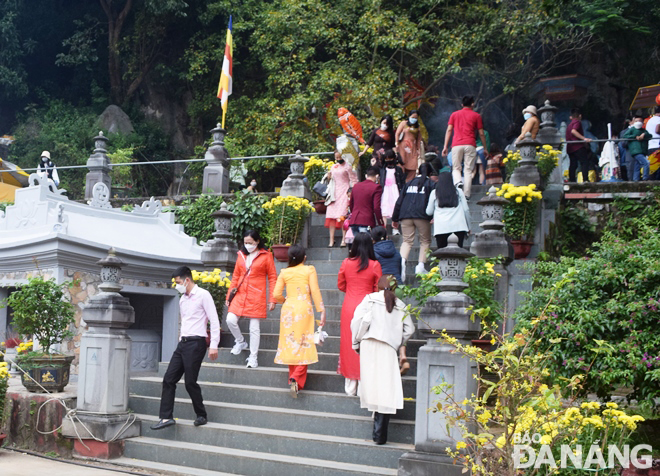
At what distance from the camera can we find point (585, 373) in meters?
5.93

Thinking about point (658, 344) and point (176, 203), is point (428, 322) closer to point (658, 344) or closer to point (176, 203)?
point (658, 344)

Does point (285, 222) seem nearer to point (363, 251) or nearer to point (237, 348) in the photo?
point (237, 348)

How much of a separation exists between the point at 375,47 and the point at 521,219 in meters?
A: 10.4

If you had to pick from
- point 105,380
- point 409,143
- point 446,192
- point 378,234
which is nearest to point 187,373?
point 105,380

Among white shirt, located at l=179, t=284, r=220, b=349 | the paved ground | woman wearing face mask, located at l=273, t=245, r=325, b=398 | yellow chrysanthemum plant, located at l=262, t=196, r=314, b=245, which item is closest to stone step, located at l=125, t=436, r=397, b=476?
the paved ground

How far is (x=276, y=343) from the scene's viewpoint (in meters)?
9.70

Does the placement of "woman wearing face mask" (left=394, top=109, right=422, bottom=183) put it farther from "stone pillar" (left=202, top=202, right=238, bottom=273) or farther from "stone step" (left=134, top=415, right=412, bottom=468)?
"stone step" (left=134, top=415, right=412, bottom=468)

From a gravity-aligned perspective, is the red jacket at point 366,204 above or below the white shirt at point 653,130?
below

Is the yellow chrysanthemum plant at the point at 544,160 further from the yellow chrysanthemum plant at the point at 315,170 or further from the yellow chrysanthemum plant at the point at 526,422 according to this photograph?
the yellow chrysanthemum plant at the point at 526,422

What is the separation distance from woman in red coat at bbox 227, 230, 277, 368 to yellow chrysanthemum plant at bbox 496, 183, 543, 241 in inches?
149

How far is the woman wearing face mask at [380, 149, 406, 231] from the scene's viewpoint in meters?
11.8

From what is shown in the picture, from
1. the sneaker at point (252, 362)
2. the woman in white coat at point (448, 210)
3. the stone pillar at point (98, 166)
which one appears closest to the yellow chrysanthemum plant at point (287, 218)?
the woman in white coat at point (448, 210)

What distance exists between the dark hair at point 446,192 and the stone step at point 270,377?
254cm

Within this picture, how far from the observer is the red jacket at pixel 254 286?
9194mm
